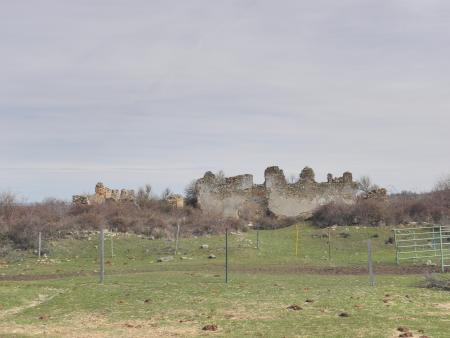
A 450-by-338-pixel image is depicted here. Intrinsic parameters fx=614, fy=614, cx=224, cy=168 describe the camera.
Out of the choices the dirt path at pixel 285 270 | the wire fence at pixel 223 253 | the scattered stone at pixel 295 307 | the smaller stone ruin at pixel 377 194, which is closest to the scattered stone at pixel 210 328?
the scattered stone at pixel 295 307

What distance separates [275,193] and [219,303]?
43212mm

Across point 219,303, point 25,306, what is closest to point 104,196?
point 25,306

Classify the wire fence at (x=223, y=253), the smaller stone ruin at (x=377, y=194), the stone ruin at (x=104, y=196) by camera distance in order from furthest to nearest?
the smaller stone ruin at (x=377, y=194) < the stone ruin at (x=104, y=196) < the wire fence at (x=223, y=253)

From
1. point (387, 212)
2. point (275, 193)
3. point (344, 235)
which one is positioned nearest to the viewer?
point (344, 235)

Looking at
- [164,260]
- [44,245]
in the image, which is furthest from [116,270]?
[44,245]

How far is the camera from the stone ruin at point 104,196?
53906mm

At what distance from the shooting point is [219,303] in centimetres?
1606

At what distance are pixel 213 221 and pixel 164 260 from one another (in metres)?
15.6

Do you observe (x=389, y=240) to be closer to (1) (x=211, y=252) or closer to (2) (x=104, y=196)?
(1) (x=211, y=252)

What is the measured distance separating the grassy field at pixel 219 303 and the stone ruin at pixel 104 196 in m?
22.9

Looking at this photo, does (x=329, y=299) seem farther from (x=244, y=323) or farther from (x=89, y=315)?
(x=89, y=315)

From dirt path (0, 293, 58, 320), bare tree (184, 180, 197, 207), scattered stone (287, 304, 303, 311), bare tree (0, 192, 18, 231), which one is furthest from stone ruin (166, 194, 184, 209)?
scattered stone (287, 304, 303, 311)

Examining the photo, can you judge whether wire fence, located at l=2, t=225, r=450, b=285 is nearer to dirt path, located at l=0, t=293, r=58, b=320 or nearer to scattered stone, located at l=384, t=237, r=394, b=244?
scattered stone, located at l=384, t=237, r=394, b=244

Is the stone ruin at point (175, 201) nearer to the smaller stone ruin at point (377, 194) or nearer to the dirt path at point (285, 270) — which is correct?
the smaller stone ruin at point (377, 194)
